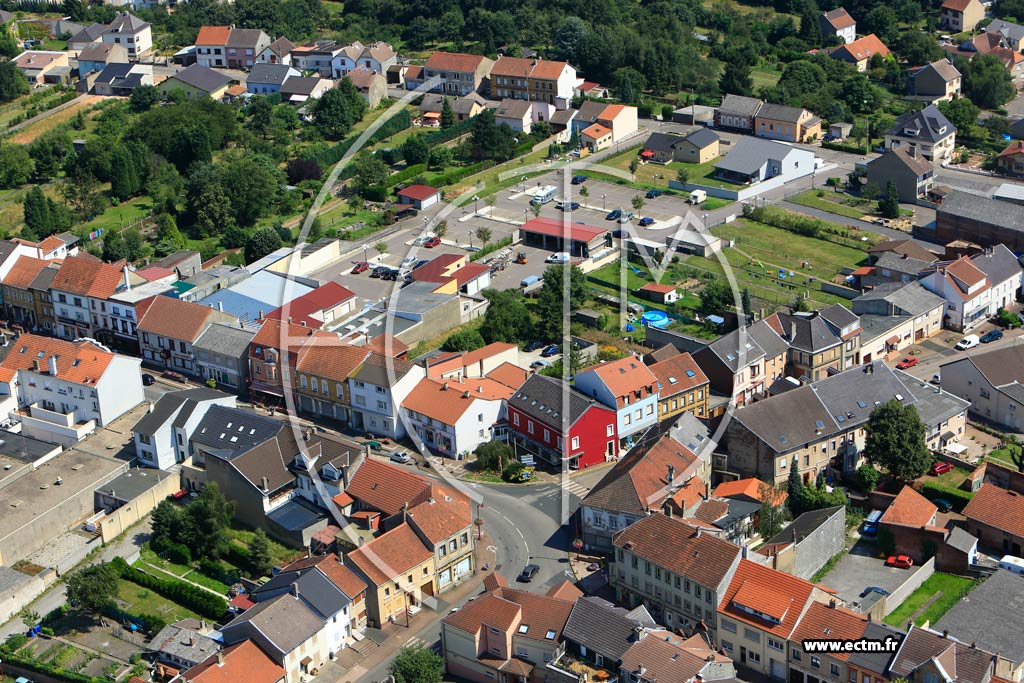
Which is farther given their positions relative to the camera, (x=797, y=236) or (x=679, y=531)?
(x=797, y=236)

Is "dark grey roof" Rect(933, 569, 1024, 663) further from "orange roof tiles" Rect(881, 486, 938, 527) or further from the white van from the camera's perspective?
the white van

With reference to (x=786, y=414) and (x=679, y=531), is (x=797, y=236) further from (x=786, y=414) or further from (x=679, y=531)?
(x=679, y=531)

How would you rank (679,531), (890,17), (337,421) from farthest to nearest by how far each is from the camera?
(890,17)
(337,421)
(679,531)

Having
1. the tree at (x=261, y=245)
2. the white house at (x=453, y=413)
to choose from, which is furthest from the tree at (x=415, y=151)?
the white house at (x=453, y=413)

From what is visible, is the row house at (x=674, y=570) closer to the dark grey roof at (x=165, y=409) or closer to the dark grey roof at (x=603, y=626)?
the dark grey roof at (x=603, y=626)

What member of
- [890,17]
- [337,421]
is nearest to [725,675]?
[337,421]

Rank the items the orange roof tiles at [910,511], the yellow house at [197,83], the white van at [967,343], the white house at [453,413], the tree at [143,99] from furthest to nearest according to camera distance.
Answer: the yellow house at [197,83] → the tree at [143,99] → the white van at [967,343] → the white house at [453,413] → the orange roof tiles at [910,511]
